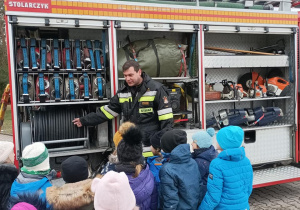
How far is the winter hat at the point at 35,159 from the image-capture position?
2.15 m

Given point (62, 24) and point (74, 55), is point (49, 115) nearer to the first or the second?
point (74, 55)

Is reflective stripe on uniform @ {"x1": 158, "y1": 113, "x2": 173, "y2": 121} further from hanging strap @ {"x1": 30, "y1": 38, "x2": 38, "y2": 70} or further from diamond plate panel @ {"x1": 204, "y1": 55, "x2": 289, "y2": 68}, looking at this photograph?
hanging strap @ {"x1": 30, "y1": 38, "x2": 38, "y2": 70}

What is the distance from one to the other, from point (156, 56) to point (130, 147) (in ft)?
7.59

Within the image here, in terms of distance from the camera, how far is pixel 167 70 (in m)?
4.45

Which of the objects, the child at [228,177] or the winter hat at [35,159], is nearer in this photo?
the winter hat at [35,159]

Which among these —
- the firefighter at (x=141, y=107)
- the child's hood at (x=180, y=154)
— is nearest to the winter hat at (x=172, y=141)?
the child's hood at (x=180, y=154)

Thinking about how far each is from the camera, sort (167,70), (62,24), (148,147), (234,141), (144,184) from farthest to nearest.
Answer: (167,70) < (148,147) < (62,24) < (234,141) < (144,184)

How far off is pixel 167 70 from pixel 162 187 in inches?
91.5

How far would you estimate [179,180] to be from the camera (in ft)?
8.15

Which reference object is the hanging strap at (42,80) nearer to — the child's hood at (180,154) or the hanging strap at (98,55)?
the hanging strap at (98,55)

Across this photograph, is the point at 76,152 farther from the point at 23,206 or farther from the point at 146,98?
the point at 23,206

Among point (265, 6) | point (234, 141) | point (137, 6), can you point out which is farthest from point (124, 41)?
point (234, 141)

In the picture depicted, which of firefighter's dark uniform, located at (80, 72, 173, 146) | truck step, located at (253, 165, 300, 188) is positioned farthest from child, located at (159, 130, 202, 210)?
truck step, located at (253, 165, 300, 188)

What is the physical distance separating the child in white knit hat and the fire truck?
5.08 ft
